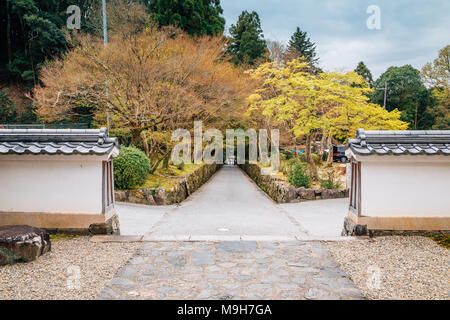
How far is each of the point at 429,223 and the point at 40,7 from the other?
120 feet

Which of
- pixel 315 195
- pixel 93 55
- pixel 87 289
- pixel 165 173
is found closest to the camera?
pixel 87 289

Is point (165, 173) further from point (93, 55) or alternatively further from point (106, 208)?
point (106, 208)

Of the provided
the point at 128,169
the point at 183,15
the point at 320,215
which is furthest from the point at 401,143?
the point at 183,15

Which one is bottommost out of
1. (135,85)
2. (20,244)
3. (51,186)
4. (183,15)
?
(20,244)

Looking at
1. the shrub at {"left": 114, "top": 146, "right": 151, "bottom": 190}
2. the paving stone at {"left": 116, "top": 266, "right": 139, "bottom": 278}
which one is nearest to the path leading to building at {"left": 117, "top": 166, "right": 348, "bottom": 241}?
the shrub at {"left": 114, "top": 146, "right": 151, "bottom": 190}

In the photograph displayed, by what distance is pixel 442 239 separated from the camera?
19.1ft

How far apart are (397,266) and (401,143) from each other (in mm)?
2483

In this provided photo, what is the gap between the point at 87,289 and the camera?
3822mm

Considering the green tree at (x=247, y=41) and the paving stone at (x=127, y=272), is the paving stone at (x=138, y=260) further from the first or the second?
the green tree at (x=247, y=41)

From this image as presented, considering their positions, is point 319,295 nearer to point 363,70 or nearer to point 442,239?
point 442,239

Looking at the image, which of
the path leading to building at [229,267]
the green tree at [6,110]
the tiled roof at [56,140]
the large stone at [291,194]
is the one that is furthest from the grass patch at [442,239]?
the green tree at [6,110]

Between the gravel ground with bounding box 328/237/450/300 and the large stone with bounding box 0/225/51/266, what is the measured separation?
176 inches

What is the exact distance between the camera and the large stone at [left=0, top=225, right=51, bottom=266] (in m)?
4.49
